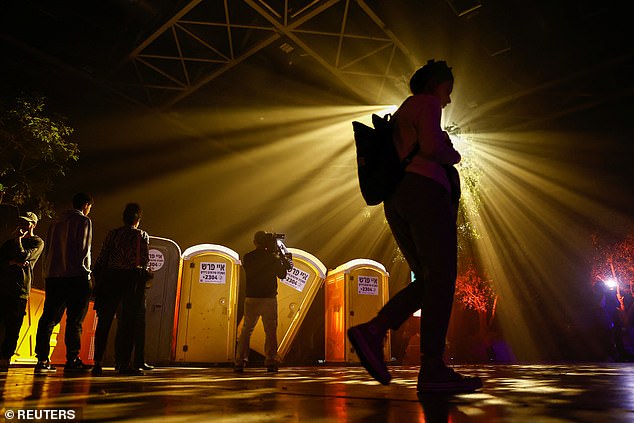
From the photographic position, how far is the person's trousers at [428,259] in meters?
2.15

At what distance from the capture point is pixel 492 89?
989 cm

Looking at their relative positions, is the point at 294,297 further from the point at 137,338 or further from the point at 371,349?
the point at 371,349

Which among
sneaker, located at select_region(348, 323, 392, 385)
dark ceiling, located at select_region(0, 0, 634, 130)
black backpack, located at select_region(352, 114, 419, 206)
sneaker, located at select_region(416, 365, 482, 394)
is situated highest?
dark ceiling, located at select_region(0, 0, 634, 130)

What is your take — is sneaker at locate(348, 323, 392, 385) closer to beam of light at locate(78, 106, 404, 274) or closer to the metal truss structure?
the metal truss structure

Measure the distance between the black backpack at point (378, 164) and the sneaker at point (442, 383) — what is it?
89 cm

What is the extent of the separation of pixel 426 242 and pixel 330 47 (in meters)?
7.64

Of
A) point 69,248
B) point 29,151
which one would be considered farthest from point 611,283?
point 29,151

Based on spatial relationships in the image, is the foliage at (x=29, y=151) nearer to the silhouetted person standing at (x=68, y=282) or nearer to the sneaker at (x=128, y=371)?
the silhouetted person standing at (x=68, y=282)

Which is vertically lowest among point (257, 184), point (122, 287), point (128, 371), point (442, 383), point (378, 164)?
point (128, 371)

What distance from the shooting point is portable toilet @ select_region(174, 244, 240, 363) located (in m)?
7.63

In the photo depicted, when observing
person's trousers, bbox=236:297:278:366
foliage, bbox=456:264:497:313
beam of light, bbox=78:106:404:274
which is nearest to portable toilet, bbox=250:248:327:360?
person's trousers, bbox=236:297:278:366

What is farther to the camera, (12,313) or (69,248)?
(12,313)

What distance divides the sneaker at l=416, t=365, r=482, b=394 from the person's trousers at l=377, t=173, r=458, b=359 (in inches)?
3.1

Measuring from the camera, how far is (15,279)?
476 centimetres
